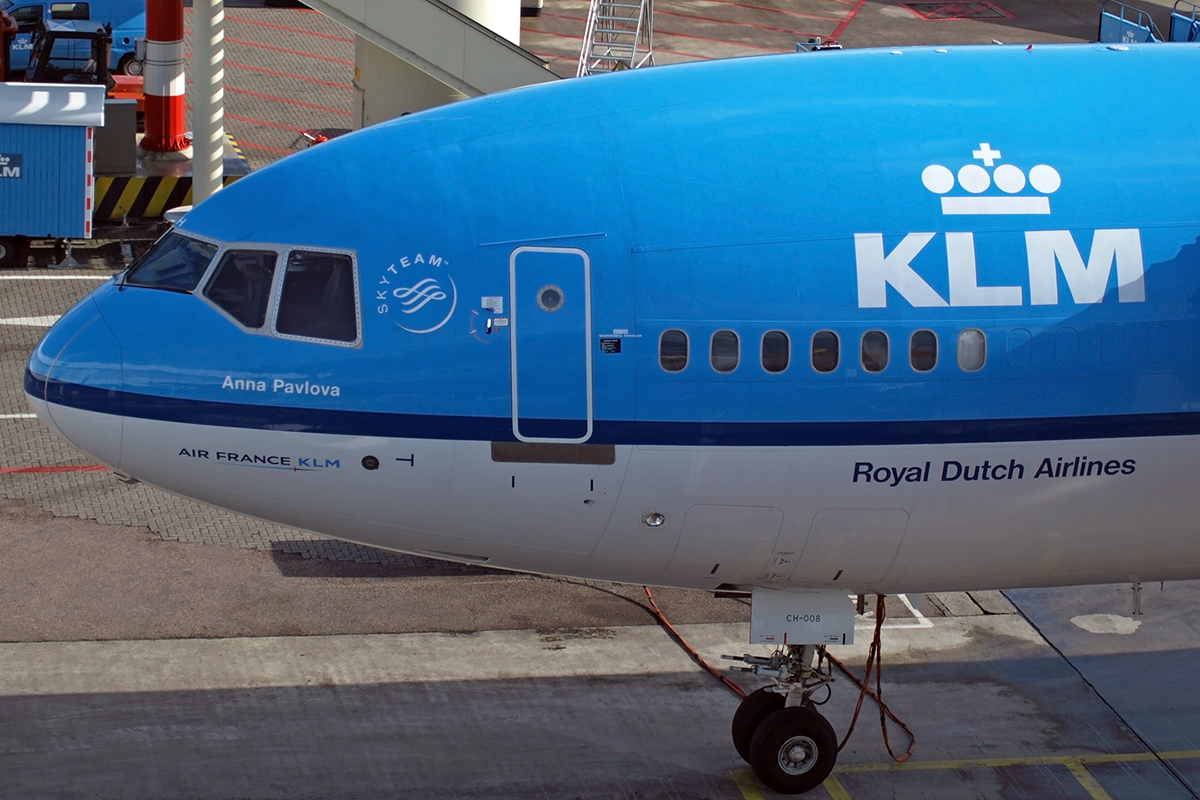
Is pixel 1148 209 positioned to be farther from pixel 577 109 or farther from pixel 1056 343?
pixel 577 109

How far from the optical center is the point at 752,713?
12.3 metres

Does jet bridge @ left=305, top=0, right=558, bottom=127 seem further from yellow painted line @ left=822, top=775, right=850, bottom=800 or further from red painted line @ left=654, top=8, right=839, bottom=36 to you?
red painted line @ left=654, top=8, right=839, bottom=36

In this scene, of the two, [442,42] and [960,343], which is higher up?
[442,42]

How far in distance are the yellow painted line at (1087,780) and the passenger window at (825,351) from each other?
5.52 m

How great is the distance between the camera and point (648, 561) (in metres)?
10.6

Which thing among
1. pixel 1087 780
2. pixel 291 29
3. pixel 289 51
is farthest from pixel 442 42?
pixel 291 29

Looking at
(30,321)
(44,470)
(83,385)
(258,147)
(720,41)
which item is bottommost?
(44,470)

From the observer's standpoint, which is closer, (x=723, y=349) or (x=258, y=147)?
(x=723, y=349)

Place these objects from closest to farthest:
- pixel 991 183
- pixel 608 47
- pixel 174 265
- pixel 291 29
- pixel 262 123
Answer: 1. pixel 991 183
2. pixel 174 265
3. pixel 608 47
4. pixel 262 123
5. pixel 291 29

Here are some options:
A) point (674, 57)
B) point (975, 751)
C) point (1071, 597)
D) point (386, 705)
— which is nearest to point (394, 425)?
point (386, 705)

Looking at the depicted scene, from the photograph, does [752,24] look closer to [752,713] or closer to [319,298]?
[752,713]

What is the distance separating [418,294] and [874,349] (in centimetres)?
326

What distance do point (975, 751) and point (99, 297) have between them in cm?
890

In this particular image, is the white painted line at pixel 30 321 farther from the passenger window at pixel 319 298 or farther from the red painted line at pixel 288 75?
the red painted line at pixel 288 75
